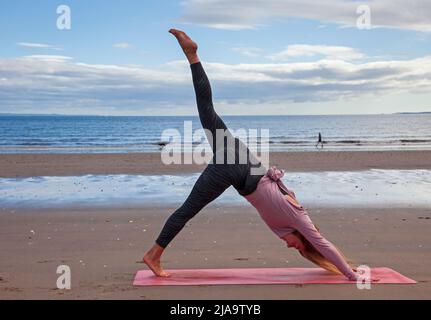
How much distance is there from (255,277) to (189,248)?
1.81 meters

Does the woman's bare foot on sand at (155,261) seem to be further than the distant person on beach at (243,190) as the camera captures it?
Yes

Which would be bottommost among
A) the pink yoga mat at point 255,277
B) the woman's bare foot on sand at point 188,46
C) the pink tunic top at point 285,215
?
the pink yoga mat at point 255,277

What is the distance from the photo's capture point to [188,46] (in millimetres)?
6094

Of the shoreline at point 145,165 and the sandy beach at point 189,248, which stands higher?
the shoreline at point 145,165

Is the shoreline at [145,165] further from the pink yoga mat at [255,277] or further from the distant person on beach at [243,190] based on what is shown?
the distant person on beach at [243,190]

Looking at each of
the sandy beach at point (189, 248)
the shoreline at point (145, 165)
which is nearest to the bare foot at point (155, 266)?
the sandy beach at point (189, 248)

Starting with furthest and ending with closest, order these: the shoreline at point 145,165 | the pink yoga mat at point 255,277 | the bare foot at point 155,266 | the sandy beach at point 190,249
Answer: the shoreline at point 145,165 → the bare foot at point 155,266 → the pink yoga mat at point 255,277 → the sandy beach at point 190,249

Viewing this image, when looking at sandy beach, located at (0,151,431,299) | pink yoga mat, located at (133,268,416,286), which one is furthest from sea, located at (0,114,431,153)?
pink yoga mat, located at (133,268,416,286)

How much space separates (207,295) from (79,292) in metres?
1.18

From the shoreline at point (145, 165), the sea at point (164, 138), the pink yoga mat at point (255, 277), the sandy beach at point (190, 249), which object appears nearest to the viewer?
the sandy beach at point (190, 249)

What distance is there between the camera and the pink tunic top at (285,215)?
6125 millimetres

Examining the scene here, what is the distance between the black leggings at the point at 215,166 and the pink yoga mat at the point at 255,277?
1.75 feet

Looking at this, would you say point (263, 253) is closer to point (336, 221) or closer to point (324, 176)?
point (336, 221)
